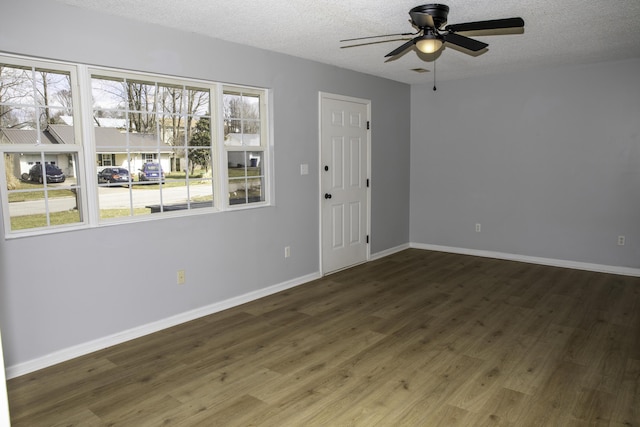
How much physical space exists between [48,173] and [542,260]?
5.55 metres

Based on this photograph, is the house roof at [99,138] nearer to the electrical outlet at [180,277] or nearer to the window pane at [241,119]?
the window pane at [241,119]

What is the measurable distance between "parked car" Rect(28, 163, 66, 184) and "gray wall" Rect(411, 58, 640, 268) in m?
4.92

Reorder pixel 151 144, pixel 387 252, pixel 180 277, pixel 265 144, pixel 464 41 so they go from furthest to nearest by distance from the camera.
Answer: pixel 387 252 → pixel 265 144 → pixel 180 277 → pixel 151 144 → pixel 464 41

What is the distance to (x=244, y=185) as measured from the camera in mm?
4320

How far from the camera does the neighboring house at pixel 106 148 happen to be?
2877 millimetres

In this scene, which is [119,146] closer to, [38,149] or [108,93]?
[108,93]

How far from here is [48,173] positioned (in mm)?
3002

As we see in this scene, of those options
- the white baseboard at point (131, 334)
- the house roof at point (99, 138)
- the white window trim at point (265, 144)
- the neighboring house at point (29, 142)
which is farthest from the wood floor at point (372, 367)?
the house roof at point (99, 138)

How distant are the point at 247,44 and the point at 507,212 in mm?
4035

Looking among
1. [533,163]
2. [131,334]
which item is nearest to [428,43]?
[131,334]

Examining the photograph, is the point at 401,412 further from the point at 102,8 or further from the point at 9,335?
the point at 102,8

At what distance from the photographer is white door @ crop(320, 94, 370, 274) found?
5.16 metres

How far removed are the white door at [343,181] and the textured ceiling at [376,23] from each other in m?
0.68

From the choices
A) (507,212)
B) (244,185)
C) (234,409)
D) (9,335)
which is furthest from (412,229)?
(9,335)
